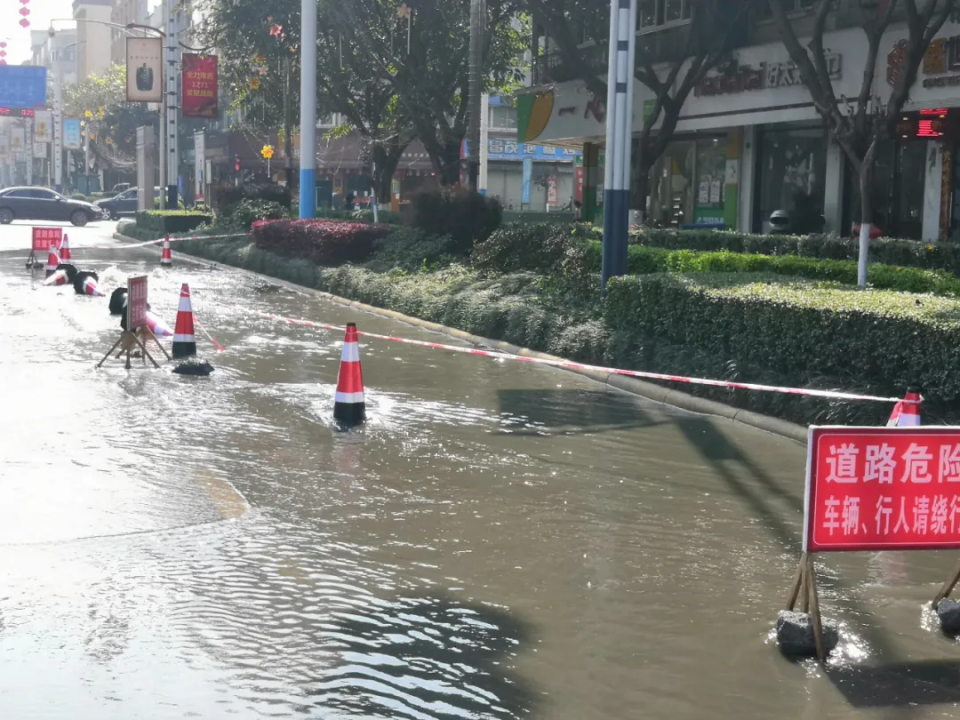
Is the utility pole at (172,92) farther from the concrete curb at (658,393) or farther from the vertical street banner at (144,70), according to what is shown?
the concrete curb at (658,393)

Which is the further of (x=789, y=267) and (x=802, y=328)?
(x=789, y=267)

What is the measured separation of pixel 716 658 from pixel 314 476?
4042 millimetres

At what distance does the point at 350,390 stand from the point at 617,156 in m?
6.83

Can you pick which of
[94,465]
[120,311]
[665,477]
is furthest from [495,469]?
[120,311]

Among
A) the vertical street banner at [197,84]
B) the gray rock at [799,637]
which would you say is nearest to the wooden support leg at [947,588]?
the gray rock at [799,637]

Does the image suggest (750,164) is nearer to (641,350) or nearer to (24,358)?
(641,350)

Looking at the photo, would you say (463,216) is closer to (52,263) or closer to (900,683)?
(52,263)

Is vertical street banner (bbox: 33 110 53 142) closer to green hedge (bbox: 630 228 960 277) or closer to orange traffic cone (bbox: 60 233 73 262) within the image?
orange traffic cone (bbox: 60 233 73 262)

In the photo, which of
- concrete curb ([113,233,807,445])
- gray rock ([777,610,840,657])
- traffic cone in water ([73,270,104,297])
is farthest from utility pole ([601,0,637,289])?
gray rock ([777,610,840,657])

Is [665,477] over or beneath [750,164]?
beneath

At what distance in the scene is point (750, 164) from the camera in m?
30.8

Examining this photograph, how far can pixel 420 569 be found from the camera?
6887mm

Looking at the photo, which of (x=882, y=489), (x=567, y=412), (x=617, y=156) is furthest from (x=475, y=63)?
(x=882, y=489)

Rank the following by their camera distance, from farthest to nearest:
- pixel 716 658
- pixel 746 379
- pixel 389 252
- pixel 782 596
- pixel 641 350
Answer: pixel 389 252 < pixel 641 350 < pixel 746 379 < pixel 782 596 < pixel 716 658
